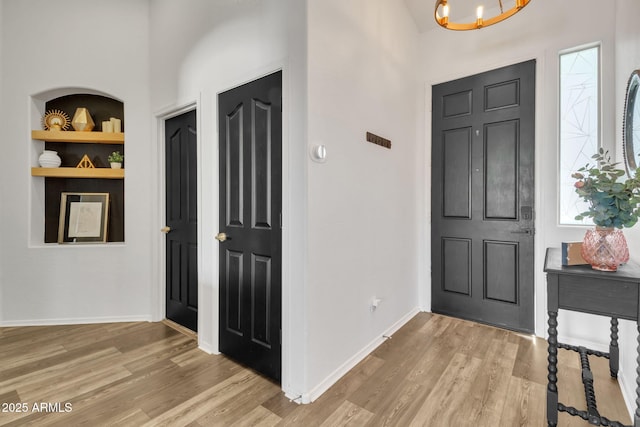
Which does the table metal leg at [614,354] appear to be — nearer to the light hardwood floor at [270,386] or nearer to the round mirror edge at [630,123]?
the light hardwood floor at [270,386]

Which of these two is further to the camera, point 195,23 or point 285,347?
point 195,23

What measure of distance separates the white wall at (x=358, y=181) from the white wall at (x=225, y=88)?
0.08 m

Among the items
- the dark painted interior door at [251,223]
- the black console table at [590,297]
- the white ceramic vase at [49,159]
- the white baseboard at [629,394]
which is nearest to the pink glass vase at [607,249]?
the black console table at [590,297]

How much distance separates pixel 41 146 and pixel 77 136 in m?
0.41

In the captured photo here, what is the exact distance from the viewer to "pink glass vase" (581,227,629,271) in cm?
141

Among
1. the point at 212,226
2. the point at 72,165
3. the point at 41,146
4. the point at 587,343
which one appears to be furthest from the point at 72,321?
the point at 587,343

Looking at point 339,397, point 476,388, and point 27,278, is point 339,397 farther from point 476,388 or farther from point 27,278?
point 27,278

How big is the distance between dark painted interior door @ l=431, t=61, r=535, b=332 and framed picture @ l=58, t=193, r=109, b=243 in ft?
11.4

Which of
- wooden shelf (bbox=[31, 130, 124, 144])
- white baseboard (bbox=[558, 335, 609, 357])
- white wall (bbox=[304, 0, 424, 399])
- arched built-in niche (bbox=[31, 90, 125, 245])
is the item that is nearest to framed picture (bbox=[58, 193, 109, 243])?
arched built-in niche (bbox=[31, 90, 125, 245])

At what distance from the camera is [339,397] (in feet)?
6.05

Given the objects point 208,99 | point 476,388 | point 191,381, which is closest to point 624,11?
point 476,388

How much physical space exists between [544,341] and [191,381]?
9.03 ft

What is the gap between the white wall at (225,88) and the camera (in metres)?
1.83

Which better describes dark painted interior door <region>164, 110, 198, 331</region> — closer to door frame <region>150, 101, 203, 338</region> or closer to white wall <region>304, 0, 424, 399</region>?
door frame <region>150, 101, 203, 338</region>
